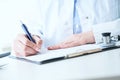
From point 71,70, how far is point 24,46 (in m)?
0.34

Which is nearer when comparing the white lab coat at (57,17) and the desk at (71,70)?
the desk at (71,70)

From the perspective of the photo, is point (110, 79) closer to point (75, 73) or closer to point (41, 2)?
point (75, 73)

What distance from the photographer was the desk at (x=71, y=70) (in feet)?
1.90

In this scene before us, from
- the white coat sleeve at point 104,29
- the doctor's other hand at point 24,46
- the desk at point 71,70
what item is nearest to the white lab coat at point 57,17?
the white coat sleeve at point 104,29

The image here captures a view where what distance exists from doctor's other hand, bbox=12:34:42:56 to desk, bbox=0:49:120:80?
0.11 meters

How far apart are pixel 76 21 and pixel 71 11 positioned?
2.8 inches

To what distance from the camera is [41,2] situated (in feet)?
3.93

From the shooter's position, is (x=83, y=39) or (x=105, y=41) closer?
(x=105, y=41)

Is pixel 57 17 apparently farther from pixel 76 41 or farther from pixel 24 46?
pixel 24 46

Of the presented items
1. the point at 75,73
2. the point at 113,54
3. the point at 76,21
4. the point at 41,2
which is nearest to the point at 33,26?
the point at 41,2

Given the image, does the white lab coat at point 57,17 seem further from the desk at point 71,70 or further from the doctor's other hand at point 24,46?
the desk at point 71,70

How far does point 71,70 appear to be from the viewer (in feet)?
2.14

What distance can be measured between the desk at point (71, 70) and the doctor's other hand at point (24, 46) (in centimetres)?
11

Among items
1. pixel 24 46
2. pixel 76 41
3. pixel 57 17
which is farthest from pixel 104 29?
pixel 24 46
